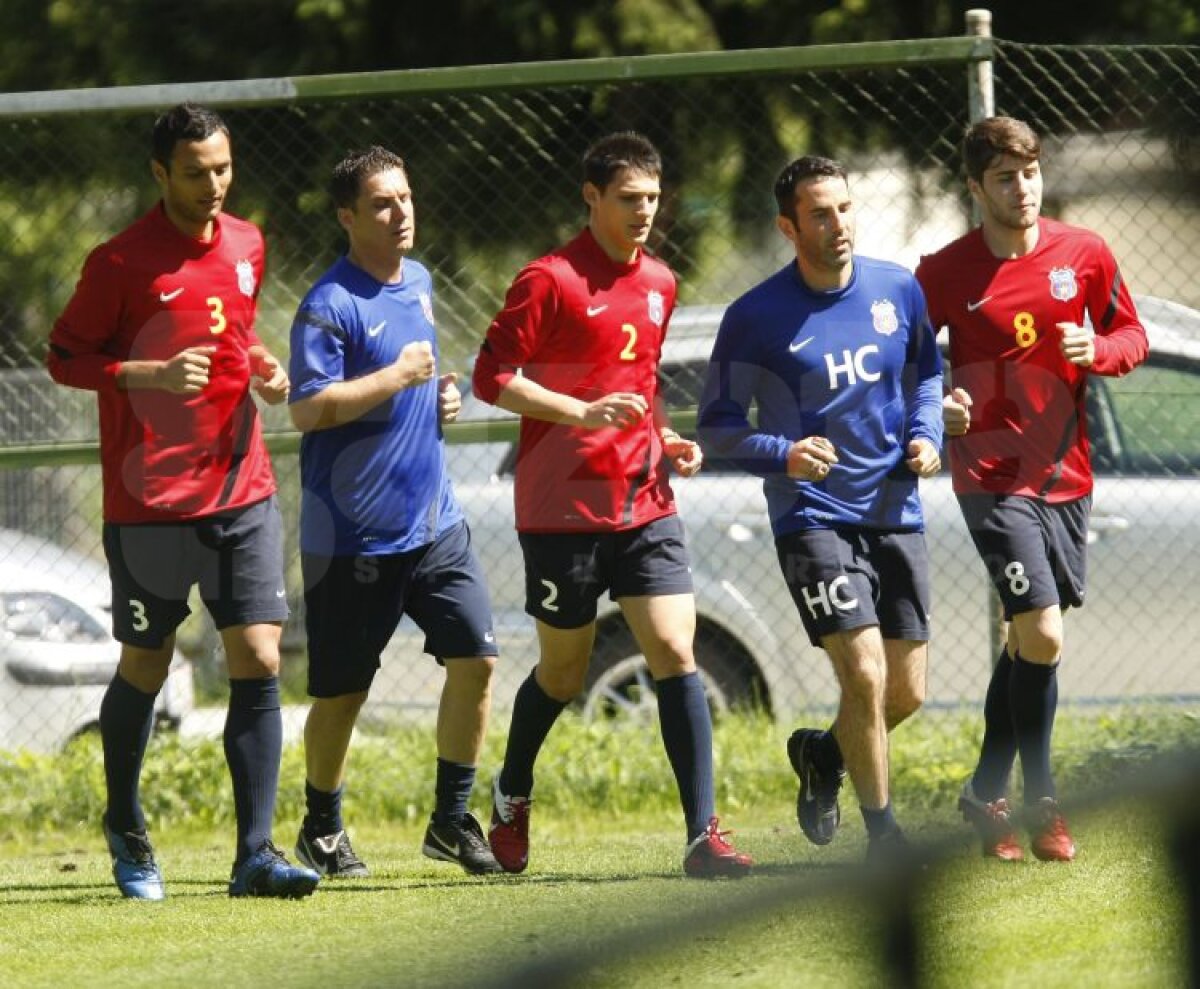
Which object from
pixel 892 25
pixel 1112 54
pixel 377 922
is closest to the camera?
pixel 377 922

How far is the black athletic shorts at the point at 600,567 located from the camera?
224 inches

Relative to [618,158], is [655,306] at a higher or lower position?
lower

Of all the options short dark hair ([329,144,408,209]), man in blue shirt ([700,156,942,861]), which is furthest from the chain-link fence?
man in blue shirt ([700,156,942,861])

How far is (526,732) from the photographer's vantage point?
5973mm

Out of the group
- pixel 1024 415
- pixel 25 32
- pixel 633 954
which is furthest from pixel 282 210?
pixel 633 954

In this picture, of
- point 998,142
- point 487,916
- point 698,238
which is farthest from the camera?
point 698,238

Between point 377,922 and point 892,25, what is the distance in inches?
265

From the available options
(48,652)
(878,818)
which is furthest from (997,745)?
(48,652)

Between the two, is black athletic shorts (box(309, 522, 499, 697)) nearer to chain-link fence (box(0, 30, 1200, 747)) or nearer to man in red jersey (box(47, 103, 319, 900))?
man in red jersey (box(47, 103, 319, 900))

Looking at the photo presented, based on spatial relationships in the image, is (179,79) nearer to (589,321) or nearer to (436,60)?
(436,60)

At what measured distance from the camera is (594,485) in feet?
18.6

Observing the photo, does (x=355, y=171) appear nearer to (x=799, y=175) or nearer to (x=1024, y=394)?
(x=799, y=175)

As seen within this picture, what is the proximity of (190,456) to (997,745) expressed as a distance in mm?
2430

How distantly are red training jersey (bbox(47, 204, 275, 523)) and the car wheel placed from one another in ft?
8.41
